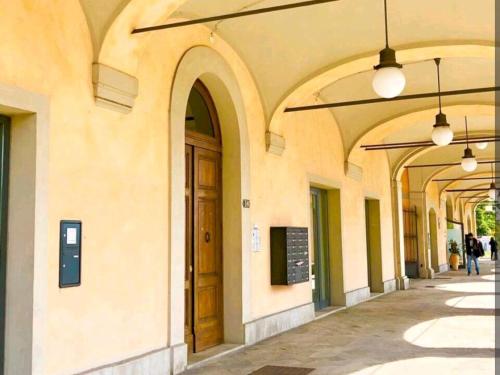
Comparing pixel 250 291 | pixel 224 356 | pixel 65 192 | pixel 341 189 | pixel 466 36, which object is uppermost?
pixel 466 36

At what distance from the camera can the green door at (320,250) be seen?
11234 millimetres

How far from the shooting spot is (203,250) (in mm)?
7223

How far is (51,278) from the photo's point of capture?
178 inches

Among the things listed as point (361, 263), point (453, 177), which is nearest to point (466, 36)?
point (361, 263)

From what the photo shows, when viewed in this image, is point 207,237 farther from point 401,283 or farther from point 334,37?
point 401,283

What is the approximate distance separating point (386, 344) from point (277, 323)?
1637mm

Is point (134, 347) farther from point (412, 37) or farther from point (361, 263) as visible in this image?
point (361, 263)

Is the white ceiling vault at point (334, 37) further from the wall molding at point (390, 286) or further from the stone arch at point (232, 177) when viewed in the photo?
the wall molding at point (390, 286)

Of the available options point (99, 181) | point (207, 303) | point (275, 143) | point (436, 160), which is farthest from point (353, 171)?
point (99, 181)

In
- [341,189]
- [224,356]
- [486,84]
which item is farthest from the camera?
[341,189]

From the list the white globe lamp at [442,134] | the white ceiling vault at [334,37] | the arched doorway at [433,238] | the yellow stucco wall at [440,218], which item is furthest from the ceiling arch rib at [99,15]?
the arched doorway at [433,238]

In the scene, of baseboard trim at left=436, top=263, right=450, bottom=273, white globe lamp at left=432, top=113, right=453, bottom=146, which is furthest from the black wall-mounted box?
baseboard trim at left=436, top=263, right=450, bottom=273

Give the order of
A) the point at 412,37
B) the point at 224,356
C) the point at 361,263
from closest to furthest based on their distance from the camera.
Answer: the point at 224,356
the point at 412,37
the point at 361,263

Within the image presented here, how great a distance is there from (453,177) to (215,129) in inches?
749
